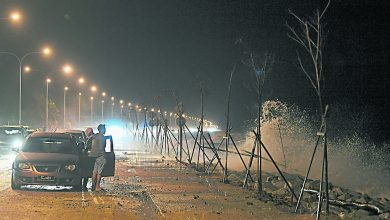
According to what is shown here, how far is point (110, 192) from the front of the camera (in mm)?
17703

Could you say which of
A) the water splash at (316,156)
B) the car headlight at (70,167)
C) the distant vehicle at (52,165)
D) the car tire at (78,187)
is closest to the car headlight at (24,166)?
the distant vehicle at (52,165)

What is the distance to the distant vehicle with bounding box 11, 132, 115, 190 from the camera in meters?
17.0

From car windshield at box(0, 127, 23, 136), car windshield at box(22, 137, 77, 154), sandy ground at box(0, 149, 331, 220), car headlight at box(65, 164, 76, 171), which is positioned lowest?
sandy ground at box(0, 149, 331, 220)

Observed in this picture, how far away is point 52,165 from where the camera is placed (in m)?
17.2


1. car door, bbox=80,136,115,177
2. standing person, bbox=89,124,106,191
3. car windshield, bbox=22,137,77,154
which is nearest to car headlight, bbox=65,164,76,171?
car door, bbox=80,136,115,177

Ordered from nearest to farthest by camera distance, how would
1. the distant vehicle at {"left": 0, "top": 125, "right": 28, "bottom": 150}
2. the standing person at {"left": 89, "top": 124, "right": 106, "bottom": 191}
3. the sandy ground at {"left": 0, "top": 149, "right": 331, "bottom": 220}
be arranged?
the sandy ground at {"left": 0, "top": 149, "right": 331, "bottom": 220}, the standing person at {"left": 89, "top": 124, "right": 106, "bottom": 191}, the distant vehicle at {"left": 0, "top": 125, "right": 28, "bottom": 150}

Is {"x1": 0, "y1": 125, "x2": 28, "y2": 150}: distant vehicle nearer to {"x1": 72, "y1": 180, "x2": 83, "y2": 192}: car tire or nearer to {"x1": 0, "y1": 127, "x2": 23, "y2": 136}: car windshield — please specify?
{"x1": 0, "y1": 127, "x2": 23, "y2": 136}: car windshield

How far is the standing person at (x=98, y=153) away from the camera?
17484mm

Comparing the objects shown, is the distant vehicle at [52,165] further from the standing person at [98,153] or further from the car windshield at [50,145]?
the standing person at [98,153]

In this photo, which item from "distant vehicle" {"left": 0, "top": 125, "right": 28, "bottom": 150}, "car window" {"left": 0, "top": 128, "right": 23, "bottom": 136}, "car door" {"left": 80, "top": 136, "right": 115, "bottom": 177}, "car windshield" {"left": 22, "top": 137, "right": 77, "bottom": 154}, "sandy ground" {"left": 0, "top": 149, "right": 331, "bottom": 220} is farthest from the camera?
"car window" {"left": 0, "top": 128, "right": 23, "bottom": 136}

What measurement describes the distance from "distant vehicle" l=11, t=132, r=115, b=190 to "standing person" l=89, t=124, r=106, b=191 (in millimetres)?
289

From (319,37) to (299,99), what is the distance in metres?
69.9

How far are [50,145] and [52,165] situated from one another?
87.1 inches

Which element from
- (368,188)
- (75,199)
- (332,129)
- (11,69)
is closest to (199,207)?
(75,199)
